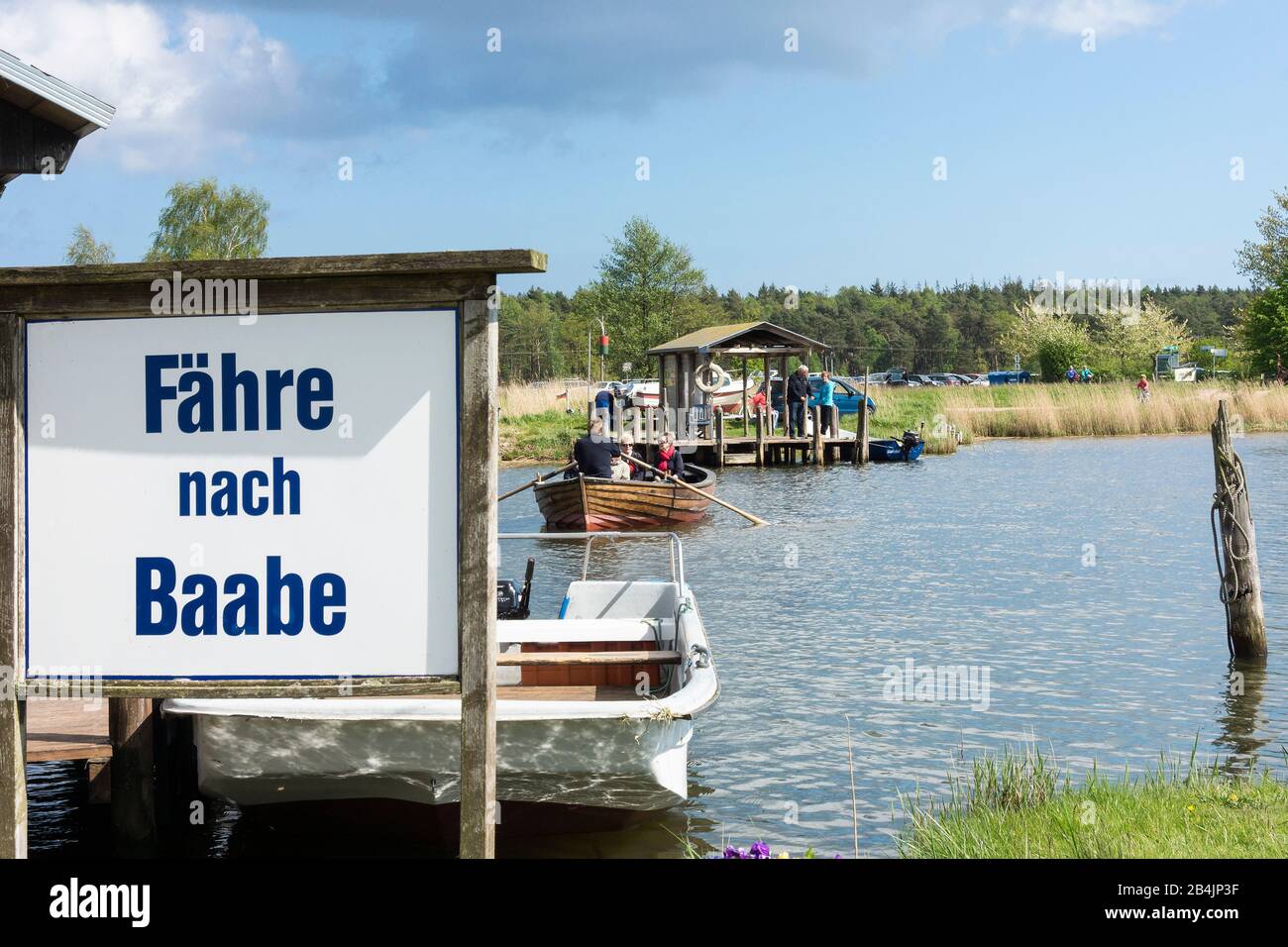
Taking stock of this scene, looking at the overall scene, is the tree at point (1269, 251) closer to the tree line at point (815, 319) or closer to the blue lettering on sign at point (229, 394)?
the tree line at point (815, 319)

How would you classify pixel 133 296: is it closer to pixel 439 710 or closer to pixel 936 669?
pixel 439 710

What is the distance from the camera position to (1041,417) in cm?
4719

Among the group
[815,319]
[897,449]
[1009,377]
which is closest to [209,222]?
[897,449]

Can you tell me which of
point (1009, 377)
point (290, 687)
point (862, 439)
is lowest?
point (290, 687)

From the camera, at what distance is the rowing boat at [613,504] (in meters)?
23.2

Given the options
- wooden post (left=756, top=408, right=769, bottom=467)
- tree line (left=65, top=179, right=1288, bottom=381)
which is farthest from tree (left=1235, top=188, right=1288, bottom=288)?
wooden post (left=756, top=408, right=769, bottom=467)

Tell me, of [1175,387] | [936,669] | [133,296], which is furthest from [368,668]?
[1175,387]

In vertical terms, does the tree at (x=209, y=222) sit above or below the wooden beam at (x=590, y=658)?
above

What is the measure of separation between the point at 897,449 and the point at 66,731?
35.3m

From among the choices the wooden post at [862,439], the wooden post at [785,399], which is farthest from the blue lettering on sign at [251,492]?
the wooden post at [785,399]

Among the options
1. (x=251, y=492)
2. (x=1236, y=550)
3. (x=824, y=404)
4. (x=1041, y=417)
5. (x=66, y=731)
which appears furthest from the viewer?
(x=1041, y=417)

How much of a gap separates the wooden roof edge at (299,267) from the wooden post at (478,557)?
0.14 m

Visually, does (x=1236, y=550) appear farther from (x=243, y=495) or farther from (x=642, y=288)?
(x=642, y=288)

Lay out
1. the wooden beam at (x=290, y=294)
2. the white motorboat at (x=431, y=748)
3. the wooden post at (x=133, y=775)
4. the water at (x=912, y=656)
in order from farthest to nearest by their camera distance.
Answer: the water at (x=912, y=656) < the wooden post at (x=133, y=775) < the white motorboat at (x=431, y=748) < the wooden beam at (x=290, y=294)
